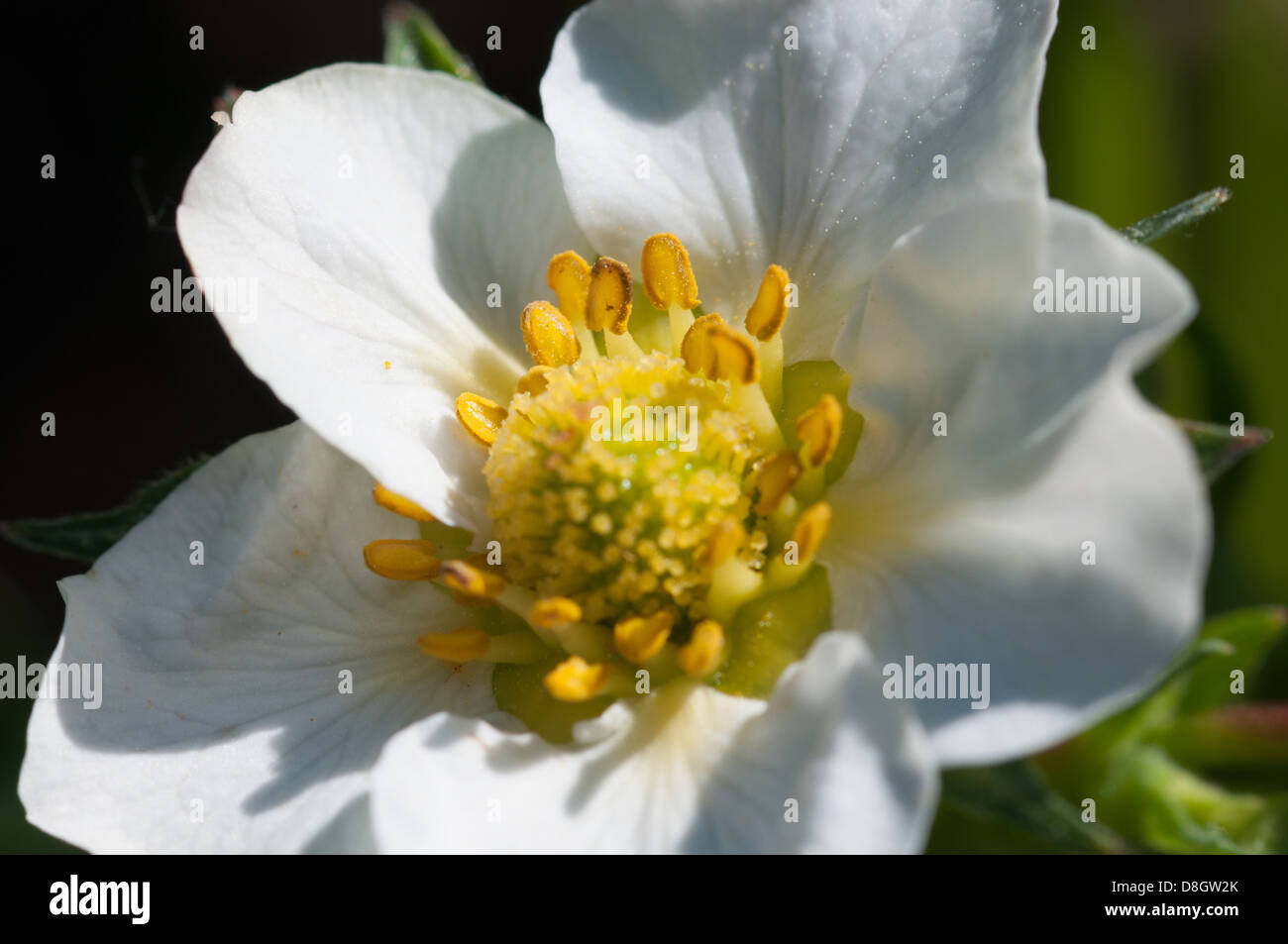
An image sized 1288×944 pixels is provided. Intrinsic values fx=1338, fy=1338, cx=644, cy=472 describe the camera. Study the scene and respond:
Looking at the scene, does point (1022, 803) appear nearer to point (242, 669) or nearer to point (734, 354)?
point (734, 354)

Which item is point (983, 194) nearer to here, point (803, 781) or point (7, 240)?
point (803, 781)

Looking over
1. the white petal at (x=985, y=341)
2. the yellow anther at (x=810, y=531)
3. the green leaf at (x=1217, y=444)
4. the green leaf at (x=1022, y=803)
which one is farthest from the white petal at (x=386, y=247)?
the green leaf at (x=1217, y=444)

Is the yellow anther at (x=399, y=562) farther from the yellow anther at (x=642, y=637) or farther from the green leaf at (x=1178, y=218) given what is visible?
the green leaf at (x=1178, y=218)

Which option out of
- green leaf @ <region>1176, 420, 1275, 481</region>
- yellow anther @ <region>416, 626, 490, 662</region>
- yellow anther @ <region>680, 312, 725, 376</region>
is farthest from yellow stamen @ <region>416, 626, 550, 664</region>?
green leaf @ <region>1176, 420, 1275, 481</region>

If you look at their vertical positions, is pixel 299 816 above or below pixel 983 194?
below

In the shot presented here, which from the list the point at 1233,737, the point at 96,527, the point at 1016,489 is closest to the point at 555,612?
the point at 1016,489

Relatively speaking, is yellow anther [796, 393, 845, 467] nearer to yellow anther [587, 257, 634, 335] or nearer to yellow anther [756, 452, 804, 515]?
yellow anther [756, 452, 804, 515]

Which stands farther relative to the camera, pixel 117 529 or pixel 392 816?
pixel 117 529

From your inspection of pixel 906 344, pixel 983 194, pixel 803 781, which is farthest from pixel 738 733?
pixel 983 194
